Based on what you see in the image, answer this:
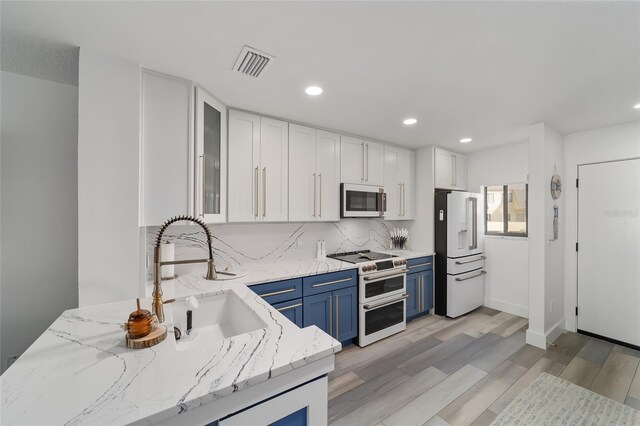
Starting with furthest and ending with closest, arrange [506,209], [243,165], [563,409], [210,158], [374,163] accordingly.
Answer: [506,209] < [374,163] < [243,165] < [210,158] < [563,409]

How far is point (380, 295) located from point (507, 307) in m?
2.20

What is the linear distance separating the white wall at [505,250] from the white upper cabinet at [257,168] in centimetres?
311

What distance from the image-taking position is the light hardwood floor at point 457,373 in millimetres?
1904

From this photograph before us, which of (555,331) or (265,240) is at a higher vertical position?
(265,240)

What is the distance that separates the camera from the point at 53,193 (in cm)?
192

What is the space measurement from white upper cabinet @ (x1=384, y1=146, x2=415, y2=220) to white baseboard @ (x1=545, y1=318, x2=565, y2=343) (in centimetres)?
199

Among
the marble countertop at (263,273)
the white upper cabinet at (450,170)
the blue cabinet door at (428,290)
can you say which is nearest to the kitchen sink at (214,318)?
the marble countertop at (263,273)

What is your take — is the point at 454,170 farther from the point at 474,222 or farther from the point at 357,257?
the point at 357,257

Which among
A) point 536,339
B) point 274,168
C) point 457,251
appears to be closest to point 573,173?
point 457,251

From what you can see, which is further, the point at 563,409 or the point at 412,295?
the point at 412,295

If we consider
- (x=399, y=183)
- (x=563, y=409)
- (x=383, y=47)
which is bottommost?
(x=563, y=409)

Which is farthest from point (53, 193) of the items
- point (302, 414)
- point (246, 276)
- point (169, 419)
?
point (302, 414)

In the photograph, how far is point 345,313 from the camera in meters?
2.68

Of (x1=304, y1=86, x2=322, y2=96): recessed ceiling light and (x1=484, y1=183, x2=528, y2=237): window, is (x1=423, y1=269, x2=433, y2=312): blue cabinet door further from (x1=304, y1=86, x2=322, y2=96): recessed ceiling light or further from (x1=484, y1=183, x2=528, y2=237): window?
(x1=304, y1=86, x2=322, y2=96): recessed ceiling light
